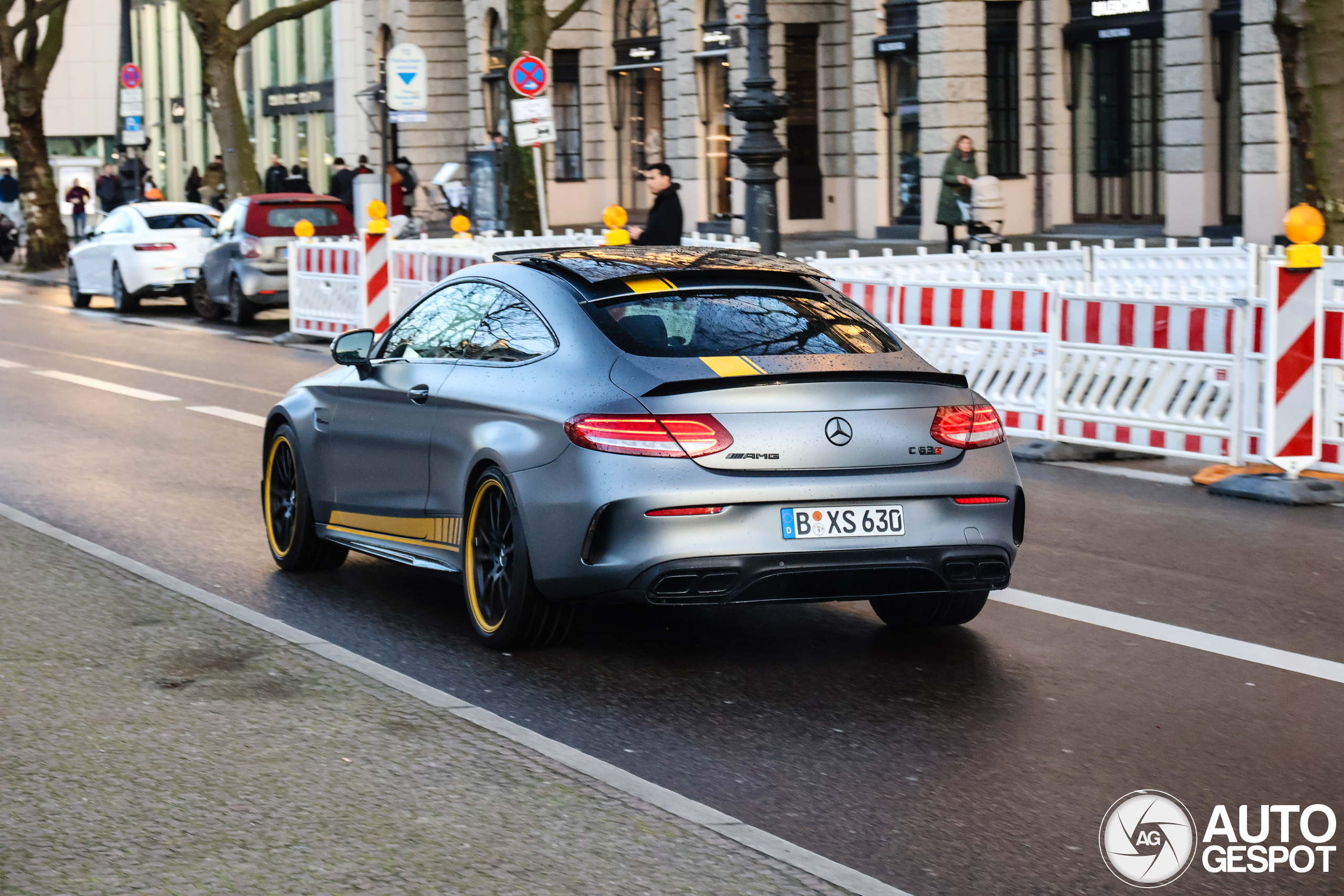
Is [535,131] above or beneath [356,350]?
above

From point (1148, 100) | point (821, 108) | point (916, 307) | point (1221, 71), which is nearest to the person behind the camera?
point (916, 307)

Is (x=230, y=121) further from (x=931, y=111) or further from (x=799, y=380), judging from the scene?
(x=799, y=380)

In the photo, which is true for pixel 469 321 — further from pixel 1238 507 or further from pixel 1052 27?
pixel 1052 27

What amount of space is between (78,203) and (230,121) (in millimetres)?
14351

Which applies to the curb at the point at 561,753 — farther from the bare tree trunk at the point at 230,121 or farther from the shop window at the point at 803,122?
the shop window at the point at 803,122

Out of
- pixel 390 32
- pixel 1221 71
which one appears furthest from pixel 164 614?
pixel 390 32

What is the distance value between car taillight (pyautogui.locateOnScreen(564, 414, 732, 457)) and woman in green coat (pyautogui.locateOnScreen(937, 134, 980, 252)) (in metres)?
21.6

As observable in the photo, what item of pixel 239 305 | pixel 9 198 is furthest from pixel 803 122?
pixel 9 198

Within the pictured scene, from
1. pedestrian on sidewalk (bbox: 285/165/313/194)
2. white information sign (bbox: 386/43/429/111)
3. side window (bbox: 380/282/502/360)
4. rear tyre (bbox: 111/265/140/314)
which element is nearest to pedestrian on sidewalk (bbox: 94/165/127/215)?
pedestrian on sidewalk (bbox: 285/165/313/194)

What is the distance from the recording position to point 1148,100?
99.2 feet

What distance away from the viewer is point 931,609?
747 cm

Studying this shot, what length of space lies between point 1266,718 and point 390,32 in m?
47.8

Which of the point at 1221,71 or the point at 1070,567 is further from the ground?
the point at 1221,71

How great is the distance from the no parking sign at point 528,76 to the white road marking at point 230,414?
9906mm
